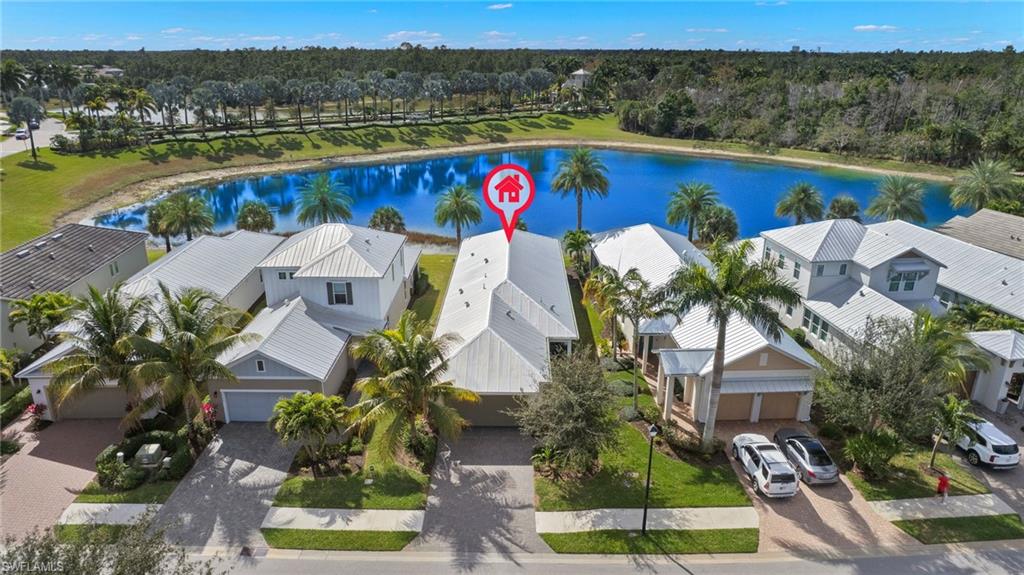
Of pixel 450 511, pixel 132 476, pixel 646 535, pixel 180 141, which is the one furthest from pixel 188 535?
pixel 180 141

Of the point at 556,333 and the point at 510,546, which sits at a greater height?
the point at 556,333

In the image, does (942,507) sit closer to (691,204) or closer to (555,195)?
(691,204)

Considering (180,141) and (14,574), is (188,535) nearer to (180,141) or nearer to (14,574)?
(14,574)

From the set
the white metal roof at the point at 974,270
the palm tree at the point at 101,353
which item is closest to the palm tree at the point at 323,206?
the palm tree at the point at 101,353

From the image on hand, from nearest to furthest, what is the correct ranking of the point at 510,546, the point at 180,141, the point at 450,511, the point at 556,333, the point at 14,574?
the point at 14,574, the point at 510,546, the point at 450,511, the point at 556,333, the point at 180,141

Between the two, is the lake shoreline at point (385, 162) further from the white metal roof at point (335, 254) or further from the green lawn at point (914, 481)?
the green lawn at point (914, 481)

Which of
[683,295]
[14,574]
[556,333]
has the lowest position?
[556,333]
